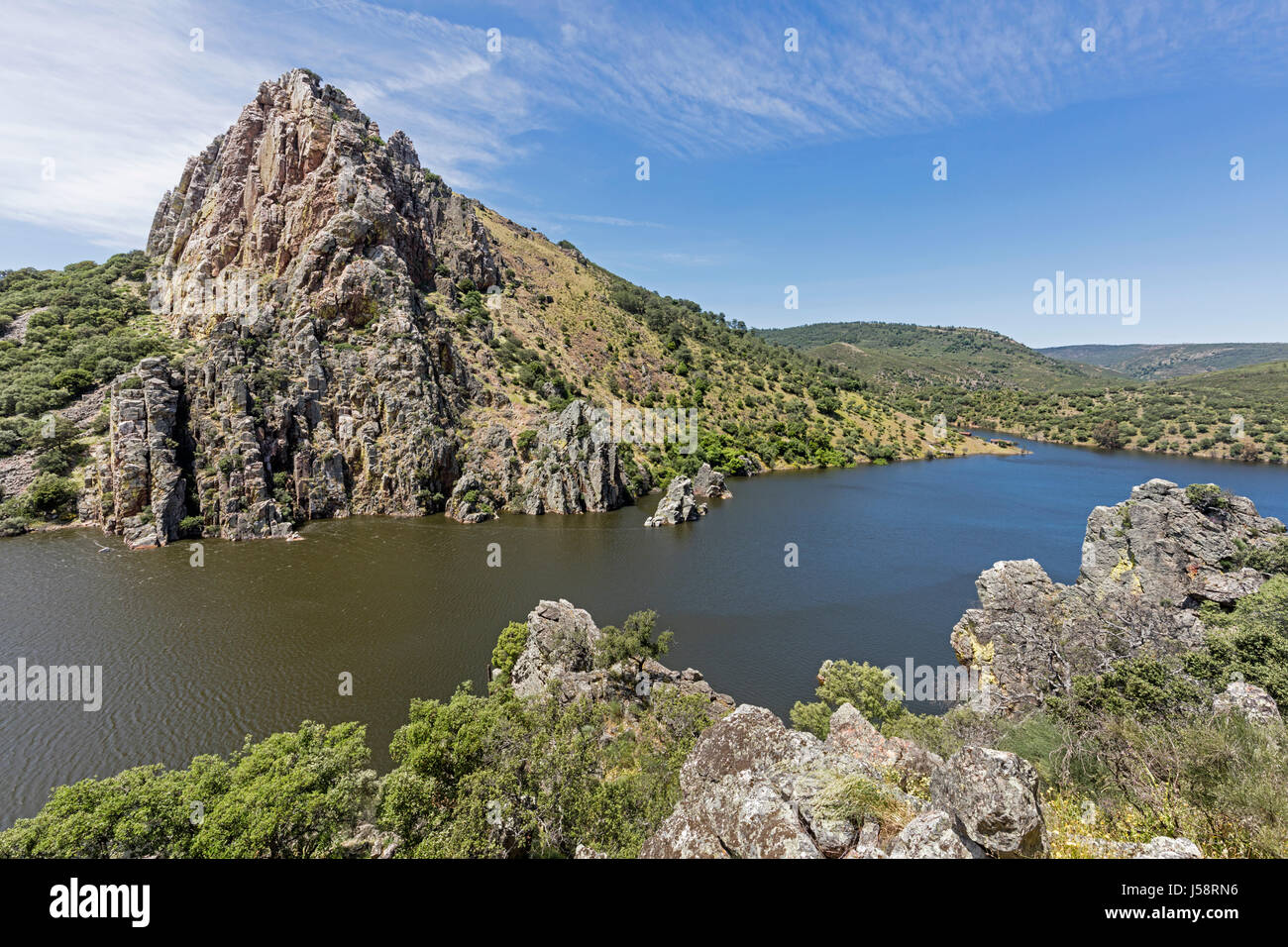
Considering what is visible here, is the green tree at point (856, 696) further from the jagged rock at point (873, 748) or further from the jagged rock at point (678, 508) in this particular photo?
the jagged rock at point (678, 508)

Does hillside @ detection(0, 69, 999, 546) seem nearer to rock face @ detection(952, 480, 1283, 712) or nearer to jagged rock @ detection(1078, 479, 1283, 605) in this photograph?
rock face @ detection(952, 480, 1283, 712)

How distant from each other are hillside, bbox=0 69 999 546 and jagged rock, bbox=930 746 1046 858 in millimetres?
53606

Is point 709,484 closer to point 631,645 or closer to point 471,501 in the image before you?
point 471,501

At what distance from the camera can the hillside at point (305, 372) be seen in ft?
163

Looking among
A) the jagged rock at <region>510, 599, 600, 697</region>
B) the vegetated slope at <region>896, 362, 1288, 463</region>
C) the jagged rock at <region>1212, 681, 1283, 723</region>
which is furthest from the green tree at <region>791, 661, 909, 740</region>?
the vegetated slope at <region>896, 362, 1288, 463</region>

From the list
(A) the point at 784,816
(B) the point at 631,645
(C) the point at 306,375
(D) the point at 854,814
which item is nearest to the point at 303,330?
(C) the point at 306,375

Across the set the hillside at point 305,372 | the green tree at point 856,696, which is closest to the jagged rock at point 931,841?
the green tree at point 856,696

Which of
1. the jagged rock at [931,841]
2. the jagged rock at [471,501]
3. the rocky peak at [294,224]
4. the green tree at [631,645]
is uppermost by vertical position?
the rocky peak at [294,224]

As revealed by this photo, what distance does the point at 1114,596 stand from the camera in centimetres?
2505

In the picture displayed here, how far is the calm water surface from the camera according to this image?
76.7ft

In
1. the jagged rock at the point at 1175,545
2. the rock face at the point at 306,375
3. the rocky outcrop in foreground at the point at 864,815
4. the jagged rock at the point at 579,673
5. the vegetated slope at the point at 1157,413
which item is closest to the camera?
the rocky outcrop in foreground at the point at 864,815

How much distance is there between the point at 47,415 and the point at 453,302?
47.0 meters

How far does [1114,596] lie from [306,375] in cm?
7188

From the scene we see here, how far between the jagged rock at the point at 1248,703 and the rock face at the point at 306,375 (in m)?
52.2
